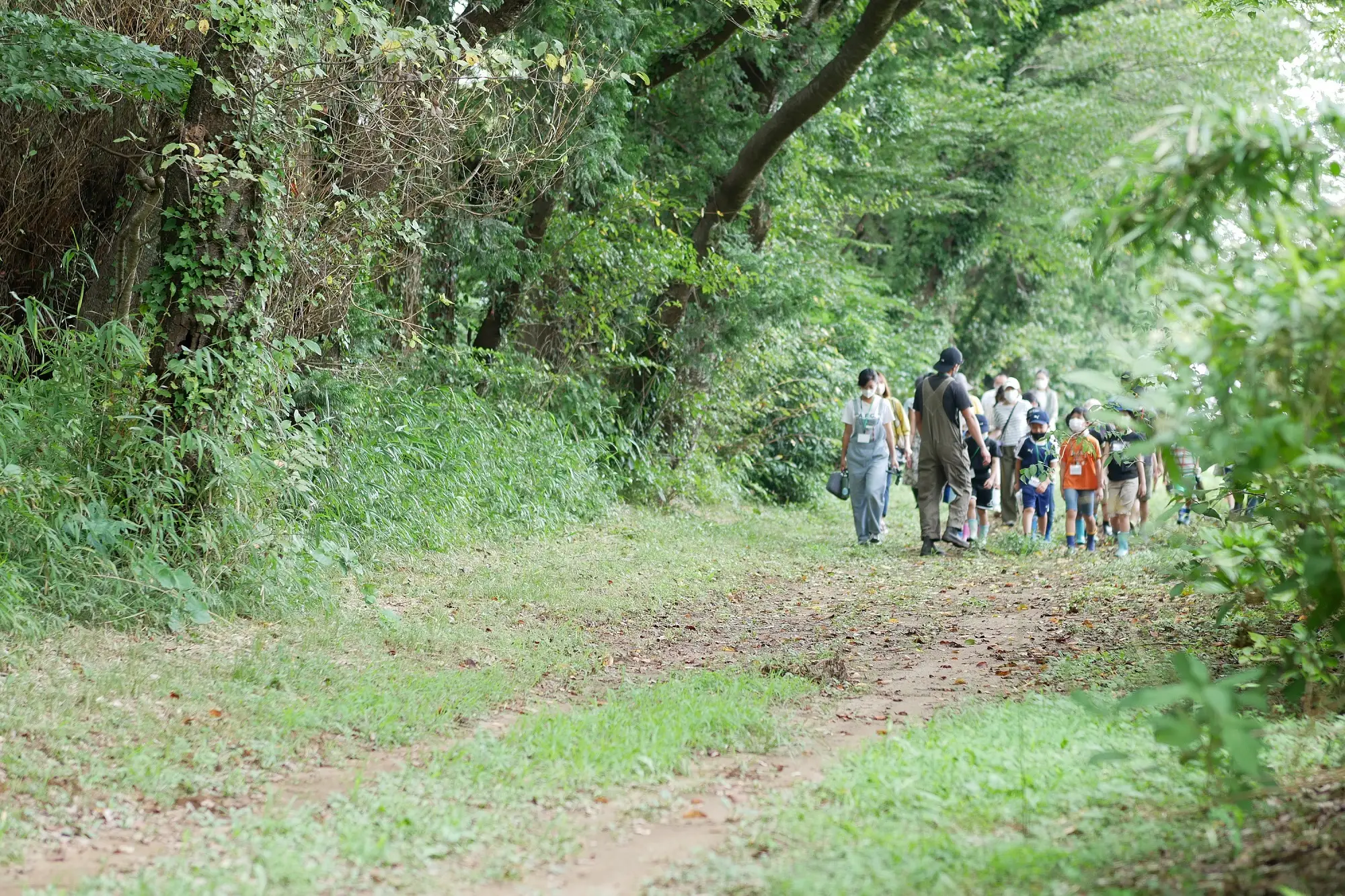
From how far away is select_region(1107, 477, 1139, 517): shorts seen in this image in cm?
1219

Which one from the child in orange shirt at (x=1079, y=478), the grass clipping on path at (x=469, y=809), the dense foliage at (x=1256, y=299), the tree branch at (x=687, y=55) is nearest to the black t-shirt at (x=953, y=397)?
the child in orange shirt at (x=1079, y=478)

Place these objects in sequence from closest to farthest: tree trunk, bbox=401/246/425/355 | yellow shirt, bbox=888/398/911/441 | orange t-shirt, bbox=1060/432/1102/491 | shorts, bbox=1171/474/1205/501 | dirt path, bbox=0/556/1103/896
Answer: dirt path, bbox=0/556/1103/896
shorts, bbox=1171/474/1205/501
tree trunk, bbox=401/246/425/355
orange t-shirt, bbox=1060/432/1102/491
yellow shirt, bbox=888/398/911/441

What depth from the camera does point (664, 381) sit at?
16.2 metres

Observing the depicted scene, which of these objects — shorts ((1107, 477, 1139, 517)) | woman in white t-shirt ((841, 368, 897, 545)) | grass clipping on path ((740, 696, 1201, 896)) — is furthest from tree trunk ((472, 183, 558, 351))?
grass clipping on path ((740, 696, 1201, 896))

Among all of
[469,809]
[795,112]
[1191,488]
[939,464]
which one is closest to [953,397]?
Answer: [939,464]

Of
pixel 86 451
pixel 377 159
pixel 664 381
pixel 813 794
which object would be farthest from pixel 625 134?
pixel 813 794

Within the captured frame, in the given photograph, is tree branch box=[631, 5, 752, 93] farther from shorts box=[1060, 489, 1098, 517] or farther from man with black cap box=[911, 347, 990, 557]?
shorts box=[1060, 489, 1098, 517]

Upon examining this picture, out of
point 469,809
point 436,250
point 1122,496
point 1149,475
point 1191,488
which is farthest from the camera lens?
point 1149,475

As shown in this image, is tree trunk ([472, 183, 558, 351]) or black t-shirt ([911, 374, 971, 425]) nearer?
black t-shirt ([911, 374, 971, 425])

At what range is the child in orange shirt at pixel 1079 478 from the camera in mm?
12320

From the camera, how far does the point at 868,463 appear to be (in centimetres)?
1350

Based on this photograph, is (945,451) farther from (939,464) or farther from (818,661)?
(818,661)

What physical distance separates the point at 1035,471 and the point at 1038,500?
3.36ft

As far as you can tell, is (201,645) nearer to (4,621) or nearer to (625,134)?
(4,621)
